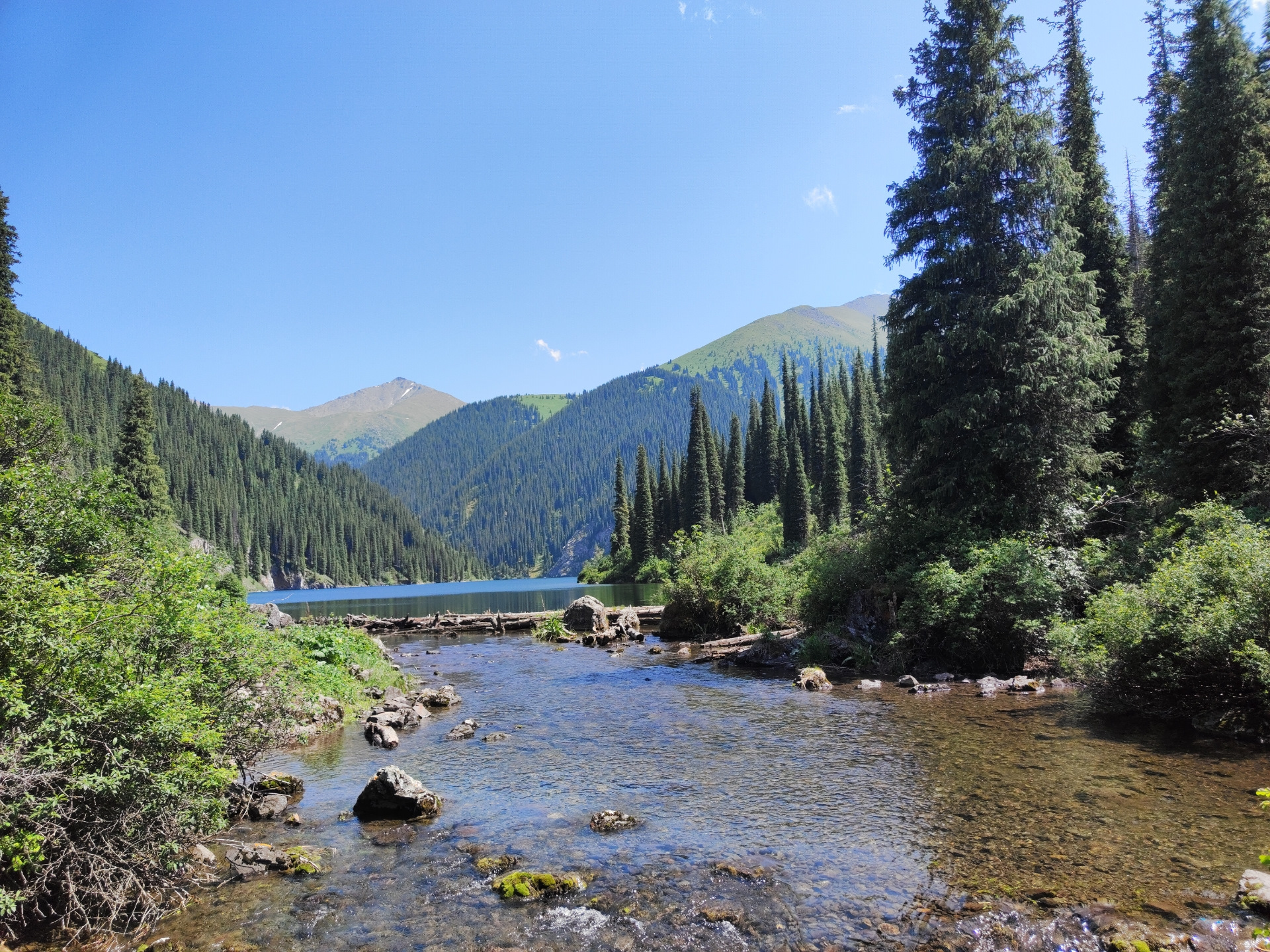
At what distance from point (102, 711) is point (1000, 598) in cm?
1896

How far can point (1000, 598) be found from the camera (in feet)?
58.9

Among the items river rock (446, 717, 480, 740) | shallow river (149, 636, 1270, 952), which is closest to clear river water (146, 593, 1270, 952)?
shallow river (149, 636, 1270, 952)

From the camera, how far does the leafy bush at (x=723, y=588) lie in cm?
2806

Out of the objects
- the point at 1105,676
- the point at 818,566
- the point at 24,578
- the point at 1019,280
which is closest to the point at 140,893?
the point at 24,578

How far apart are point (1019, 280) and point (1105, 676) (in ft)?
42.5

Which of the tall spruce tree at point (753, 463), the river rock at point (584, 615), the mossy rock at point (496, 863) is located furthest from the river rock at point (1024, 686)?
the tall spruce tree at point (753, 463)

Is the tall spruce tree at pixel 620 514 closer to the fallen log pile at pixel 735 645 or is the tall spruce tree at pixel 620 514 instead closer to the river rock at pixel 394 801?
the fallen log pile at pixel 735 645

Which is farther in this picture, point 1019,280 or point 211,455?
point 211,455

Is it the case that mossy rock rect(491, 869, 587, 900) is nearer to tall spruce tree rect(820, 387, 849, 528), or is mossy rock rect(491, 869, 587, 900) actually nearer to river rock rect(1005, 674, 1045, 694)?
river rock rect(1005, 674, 1045, 694)

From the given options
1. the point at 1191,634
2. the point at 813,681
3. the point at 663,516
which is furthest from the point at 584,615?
the point at 663,516

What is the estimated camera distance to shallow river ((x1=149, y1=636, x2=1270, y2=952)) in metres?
6.82

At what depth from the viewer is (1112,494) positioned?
841 inches

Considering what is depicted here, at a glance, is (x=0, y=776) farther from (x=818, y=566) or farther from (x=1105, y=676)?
(x=818, y=566)

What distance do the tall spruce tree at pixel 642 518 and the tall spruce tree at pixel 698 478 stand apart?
720cm
